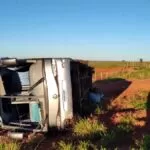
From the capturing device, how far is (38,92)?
10.7 metres

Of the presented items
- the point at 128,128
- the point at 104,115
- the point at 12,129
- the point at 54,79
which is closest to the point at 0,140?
the point at 12,129

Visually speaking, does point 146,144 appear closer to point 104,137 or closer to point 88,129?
point 104,137

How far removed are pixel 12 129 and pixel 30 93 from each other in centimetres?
109

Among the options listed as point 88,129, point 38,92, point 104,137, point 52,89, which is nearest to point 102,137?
point 104,137

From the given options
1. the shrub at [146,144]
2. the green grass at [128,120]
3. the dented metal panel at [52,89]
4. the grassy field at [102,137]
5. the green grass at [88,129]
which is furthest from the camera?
the green grass at [128,120]

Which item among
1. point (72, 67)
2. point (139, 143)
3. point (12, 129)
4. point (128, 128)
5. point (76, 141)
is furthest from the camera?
Result: point (72, 67)

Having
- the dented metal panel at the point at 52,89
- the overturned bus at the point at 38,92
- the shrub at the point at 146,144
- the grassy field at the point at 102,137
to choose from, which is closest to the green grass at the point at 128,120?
the grassy field at the point at 102,137

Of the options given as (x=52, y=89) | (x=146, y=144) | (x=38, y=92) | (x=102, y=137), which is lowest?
(x=102, y=137)

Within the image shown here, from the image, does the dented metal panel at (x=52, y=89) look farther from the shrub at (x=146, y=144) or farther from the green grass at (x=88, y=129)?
the shrub at (x=146, y=144)

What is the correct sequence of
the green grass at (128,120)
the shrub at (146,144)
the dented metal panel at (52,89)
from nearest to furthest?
the shrub at (146,144) → the dented metal panel at (52,89) → the green grass at (128,120)

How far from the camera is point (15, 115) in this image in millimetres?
11844

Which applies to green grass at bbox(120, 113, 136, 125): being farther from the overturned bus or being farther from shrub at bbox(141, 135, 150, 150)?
shrub at bbox(141, 135, 150, 150)

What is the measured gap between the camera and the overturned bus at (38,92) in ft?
34.4

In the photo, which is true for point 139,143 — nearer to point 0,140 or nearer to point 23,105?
point 0,140
